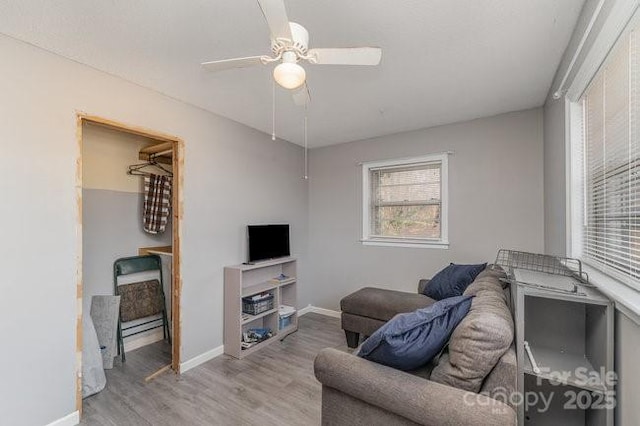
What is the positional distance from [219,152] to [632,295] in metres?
3.22

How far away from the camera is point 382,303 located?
2982 mm

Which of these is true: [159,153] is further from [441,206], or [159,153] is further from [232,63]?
[441,206]

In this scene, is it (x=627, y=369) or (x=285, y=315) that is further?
(x=285, y=315)

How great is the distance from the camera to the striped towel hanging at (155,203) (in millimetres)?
3291

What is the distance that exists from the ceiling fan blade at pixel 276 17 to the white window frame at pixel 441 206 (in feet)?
8.79

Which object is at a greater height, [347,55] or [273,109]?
[273,109]

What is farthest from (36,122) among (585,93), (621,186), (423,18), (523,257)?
(523,257)

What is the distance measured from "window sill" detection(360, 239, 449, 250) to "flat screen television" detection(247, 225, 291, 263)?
1.08 meters

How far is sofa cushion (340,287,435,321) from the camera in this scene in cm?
287

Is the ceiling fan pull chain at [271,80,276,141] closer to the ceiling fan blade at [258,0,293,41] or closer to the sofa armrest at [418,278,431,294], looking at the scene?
the ceiling fan blade at [258,0,293,41]

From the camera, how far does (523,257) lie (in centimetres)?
263

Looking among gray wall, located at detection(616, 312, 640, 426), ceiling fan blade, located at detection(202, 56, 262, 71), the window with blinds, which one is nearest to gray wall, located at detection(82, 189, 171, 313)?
ceiling fan blade, located at detection(202, 56, 262, 71)

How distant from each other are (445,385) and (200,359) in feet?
Result: 8.07

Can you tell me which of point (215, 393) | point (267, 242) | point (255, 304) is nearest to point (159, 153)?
point (267, 242)
